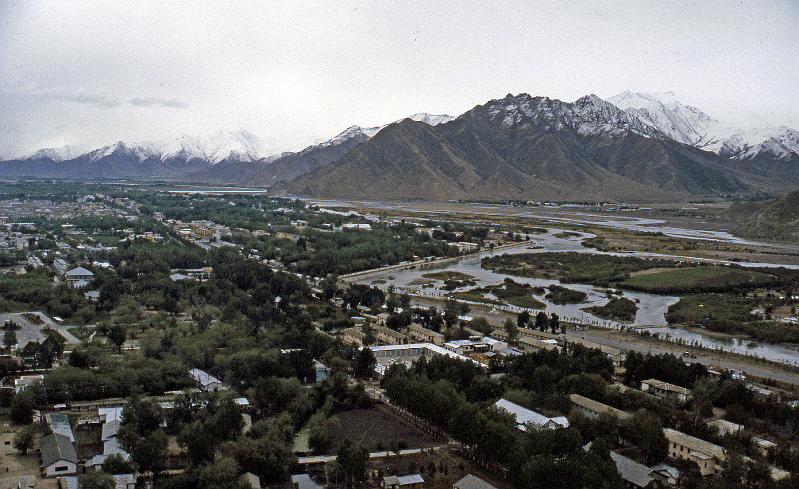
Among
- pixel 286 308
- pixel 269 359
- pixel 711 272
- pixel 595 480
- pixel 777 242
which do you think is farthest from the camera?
pixel 777 242

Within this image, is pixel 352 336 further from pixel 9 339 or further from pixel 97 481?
pixel 97 481

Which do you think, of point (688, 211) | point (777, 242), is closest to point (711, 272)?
point (777, 242)

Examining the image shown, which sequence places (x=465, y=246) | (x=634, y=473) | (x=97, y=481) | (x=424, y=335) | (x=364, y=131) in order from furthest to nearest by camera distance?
(x=364, y=131), (x=465, y=246), (x=424, y=335), (x=634, y=473), (x=97, y=481)

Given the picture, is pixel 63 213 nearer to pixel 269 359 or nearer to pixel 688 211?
pixel 269 359

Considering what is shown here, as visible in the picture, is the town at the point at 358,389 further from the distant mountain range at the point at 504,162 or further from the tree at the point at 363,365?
the distant mountain range at the point at 504,162

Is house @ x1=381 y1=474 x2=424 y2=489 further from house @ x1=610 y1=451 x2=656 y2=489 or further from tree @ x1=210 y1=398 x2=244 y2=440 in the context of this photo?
house @ x1=610 y1=451 x2=656 y2=489

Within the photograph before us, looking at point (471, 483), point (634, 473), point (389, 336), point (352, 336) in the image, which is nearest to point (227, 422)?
point (471, 483)
